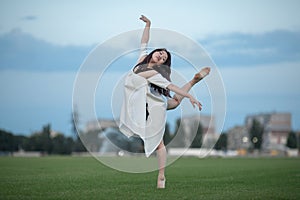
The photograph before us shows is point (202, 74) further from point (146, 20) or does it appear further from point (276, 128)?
point (276, 128)

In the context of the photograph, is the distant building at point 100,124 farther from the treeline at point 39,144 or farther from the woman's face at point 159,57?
the treeline at point 39,144

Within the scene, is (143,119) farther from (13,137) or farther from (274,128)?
(274,128)

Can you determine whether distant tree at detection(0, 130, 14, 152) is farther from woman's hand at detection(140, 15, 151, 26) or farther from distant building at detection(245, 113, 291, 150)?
woman's hand at detection(140, 15, 151, 26)

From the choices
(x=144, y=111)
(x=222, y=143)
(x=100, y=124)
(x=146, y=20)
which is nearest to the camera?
(x=144, y=111)

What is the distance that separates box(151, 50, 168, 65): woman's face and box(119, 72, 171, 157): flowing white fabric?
1.35ft

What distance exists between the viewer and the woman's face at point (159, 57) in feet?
36.0

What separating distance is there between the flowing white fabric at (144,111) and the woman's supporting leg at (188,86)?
313 mm

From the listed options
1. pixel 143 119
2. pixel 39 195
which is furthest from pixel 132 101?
pixel 39 195

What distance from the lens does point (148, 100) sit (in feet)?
36.2

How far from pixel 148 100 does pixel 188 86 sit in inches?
31.9

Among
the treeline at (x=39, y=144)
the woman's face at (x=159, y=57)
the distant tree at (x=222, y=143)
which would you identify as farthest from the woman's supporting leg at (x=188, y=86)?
the distant tree at (x=222, y=143)

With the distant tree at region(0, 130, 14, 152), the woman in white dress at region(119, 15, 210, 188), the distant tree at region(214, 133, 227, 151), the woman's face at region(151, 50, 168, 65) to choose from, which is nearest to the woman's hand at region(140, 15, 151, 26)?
the woman in white dress at region(119, 15, 210, 188)

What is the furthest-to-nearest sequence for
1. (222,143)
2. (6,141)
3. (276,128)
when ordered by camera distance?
1. (276,128)
2. (222,143)
3. (6,141)

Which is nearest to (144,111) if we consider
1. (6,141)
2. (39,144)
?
(39,144)
